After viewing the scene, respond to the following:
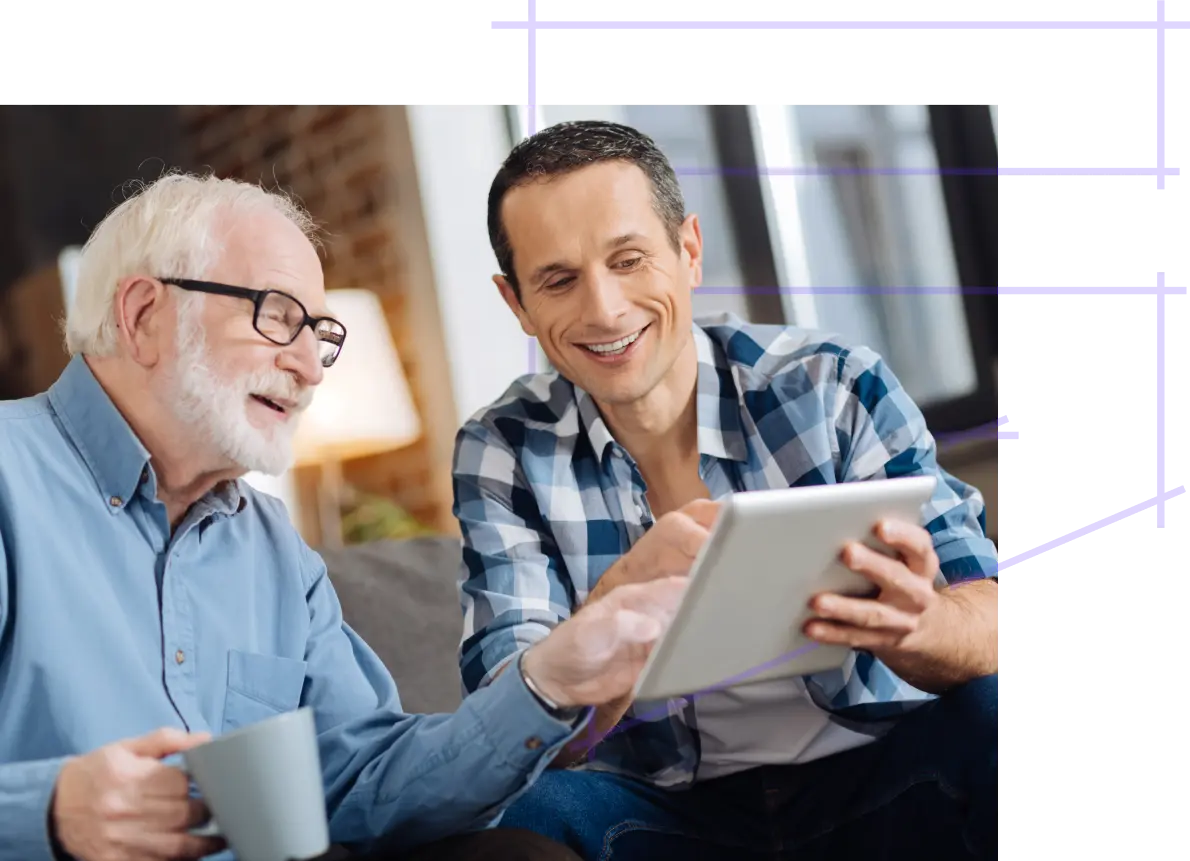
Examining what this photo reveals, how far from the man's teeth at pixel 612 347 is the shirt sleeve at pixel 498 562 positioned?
0.45 feet

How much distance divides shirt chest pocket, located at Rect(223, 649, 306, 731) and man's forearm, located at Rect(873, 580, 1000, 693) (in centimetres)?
52

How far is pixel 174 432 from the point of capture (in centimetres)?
108

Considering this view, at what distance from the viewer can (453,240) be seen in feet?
4.00

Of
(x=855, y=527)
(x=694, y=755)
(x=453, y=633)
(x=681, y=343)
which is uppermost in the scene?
(x=681, y=343)

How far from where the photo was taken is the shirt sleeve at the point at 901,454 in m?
1.20

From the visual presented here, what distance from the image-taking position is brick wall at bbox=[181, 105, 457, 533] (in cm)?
121

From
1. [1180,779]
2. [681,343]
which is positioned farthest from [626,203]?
[1180,779]

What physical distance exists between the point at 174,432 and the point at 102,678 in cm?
22

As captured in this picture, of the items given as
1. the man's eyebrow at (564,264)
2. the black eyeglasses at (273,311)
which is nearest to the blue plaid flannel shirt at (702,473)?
the man's eyebrow at (564,264)

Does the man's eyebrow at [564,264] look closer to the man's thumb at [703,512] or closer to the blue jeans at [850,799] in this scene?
the man's thumb at [703,512]

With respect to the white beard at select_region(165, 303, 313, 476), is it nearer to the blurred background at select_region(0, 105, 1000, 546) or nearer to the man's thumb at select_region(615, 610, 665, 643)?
the blurred background at select_region(0, 105, 1000, 546)

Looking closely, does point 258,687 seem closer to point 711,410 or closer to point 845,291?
point 711,410

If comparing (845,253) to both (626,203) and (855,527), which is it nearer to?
(626,203)

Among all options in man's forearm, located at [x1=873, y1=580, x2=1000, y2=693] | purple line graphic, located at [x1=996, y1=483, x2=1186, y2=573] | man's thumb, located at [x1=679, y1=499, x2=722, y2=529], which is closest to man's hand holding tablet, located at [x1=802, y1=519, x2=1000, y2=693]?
man's forearm, located at [x1=873, y1=580, x2=1000, y2=693]
